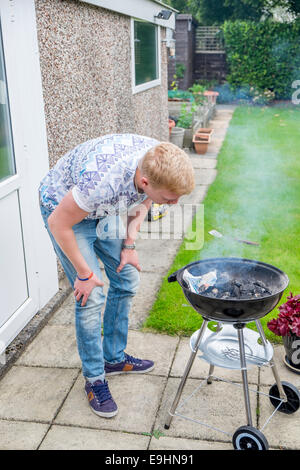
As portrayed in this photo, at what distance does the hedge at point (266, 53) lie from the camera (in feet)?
55.0

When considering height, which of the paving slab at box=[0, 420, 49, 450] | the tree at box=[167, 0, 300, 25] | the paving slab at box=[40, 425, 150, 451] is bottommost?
the paving slab at box=[40, 425, 150, 451]

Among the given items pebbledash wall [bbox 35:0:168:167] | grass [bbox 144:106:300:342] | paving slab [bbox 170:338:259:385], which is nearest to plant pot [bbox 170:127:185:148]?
grass [bbox 144:106:300:342]

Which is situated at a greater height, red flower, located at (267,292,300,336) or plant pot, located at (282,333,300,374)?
red flower, located at (267,292,300,336)

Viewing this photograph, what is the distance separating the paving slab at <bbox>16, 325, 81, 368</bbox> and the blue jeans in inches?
14.2

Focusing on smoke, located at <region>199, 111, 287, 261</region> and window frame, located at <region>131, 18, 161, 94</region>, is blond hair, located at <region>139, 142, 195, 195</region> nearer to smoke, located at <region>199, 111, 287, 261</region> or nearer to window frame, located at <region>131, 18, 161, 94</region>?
smoke, located at <region>199, 111, 287, 261</region>

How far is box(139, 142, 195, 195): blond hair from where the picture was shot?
7.14ft

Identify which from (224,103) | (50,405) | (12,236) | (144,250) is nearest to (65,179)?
(12,236)

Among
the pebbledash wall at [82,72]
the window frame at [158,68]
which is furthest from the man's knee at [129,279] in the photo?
the window frame at [158,68]

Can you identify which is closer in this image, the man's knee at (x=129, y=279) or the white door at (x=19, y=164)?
the man's knee at (x=129, y=279)

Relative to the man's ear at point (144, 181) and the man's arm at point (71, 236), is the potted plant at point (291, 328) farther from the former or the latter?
the man's ear at point (144, 181)

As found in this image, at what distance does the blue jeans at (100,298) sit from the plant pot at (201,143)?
23.4 feet

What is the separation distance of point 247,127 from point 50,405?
11959 mm

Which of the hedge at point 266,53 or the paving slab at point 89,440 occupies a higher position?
the hedge at point 266,53

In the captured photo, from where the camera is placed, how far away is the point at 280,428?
2.76m
